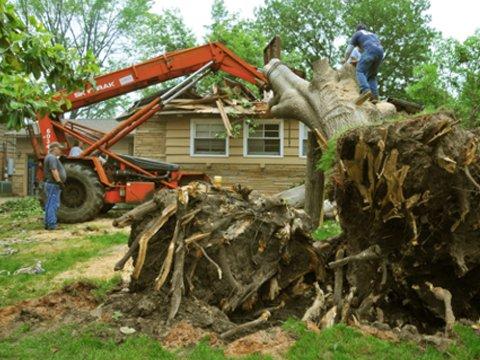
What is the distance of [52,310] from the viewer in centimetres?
543

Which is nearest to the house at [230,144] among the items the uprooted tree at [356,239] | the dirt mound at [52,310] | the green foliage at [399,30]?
the uprooted tree at [356,239]

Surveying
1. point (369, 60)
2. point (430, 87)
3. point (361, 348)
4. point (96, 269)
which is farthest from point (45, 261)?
point (430, 87)

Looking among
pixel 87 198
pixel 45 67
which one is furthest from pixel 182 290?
pixel 87 198

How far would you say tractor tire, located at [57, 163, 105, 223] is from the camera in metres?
13.3

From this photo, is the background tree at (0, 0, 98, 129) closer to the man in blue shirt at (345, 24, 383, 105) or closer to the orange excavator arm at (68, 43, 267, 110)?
the man in blue shirt at (345, 24, 383, 105)

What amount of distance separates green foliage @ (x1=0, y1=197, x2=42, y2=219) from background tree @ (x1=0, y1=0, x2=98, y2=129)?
12.1m

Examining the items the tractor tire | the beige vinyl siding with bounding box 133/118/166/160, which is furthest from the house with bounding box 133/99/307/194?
the tractor tire

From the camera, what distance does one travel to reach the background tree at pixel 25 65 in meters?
4.38

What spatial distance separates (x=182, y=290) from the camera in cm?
509

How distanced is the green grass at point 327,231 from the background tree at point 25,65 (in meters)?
5.46

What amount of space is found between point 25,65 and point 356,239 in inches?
136

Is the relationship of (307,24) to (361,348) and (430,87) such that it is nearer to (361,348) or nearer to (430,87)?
(430,87)

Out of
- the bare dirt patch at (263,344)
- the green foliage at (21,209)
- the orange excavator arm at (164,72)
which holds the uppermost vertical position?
the orange excavator arm at (164,72)

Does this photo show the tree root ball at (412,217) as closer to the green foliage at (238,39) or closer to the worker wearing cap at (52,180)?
the worker wearing cap at (52,180)
